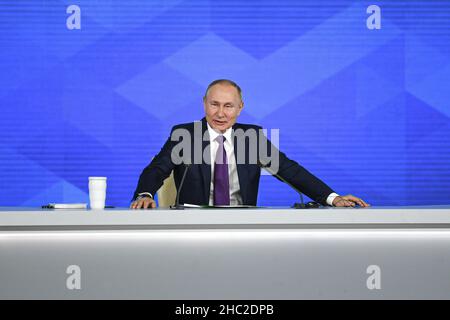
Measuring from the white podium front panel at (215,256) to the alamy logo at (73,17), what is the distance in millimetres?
2952

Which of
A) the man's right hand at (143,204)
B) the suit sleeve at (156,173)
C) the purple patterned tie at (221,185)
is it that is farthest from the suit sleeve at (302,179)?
the man's right hand at (143,204)

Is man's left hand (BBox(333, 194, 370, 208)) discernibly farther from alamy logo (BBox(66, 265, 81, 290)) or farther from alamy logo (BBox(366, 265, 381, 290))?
alamy logo (BBox(66, 265, 81, 290))

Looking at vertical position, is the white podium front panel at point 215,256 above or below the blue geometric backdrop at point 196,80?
below

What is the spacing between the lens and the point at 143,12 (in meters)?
5.24

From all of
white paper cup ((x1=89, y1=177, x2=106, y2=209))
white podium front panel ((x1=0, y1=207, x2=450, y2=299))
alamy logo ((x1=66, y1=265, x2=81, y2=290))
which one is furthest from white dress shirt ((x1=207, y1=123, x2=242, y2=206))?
alamy logo ((x1=66, y1=265, x2=81, y2=290))

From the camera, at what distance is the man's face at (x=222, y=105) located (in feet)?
11.3

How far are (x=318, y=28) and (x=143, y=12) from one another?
133 cm

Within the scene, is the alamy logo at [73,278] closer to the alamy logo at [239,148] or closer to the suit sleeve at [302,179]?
the alamy logo at [239,148]

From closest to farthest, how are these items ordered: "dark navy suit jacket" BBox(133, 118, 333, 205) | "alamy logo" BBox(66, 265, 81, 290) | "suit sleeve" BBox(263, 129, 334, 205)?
1. "alamy logo" BBox(66, 265, 81, 290)
2. "suit sleeve" BBox(263, 129, 334, 205)
3. "dark navy suit jacket" BBox(133, 118, 333, 205)

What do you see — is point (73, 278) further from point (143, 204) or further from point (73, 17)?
point (73, 17)

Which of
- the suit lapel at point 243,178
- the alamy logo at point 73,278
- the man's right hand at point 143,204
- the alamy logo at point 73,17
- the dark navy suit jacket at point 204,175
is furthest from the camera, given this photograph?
the alamy logo at point 73,17

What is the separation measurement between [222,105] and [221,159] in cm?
28

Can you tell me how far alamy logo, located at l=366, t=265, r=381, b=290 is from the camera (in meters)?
2.53

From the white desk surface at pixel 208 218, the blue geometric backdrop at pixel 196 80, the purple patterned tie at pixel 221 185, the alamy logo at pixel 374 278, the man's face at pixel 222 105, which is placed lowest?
the alamy logo at pixel 374 278
